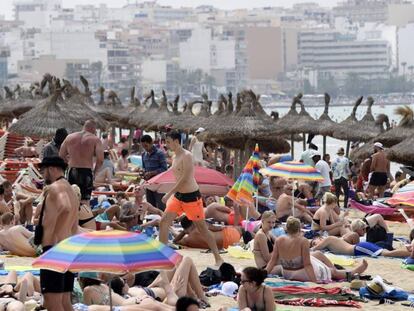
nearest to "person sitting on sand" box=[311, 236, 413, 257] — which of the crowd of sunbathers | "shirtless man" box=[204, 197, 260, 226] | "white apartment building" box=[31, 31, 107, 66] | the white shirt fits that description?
the crowd of sunbathers

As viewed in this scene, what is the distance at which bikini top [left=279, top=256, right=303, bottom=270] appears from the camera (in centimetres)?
924

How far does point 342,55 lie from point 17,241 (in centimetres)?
16927

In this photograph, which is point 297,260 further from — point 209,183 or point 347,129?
point 347,129

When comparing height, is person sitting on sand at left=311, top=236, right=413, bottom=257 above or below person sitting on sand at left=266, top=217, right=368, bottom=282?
below

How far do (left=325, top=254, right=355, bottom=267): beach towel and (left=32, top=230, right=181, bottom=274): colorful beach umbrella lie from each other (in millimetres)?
4031

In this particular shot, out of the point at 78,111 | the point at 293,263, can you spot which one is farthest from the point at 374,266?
the point at 78,111

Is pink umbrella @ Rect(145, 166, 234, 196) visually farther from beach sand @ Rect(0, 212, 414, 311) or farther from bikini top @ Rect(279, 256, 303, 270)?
bikini top @ Rect(279, 256, 303, 270)

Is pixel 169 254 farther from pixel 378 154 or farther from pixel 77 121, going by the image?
pixel 77 121

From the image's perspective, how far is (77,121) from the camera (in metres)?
22.6

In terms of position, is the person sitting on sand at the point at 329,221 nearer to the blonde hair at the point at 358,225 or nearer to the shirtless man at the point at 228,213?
the blonde hair at the point at 358,225

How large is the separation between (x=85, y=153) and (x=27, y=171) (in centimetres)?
→ 573

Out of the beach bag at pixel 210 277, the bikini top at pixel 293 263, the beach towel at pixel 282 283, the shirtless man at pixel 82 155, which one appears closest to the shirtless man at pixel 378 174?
the shirtless man at pixel 82 155

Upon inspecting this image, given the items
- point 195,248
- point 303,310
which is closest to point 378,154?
point 195,248

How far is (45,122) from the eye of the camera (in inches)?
798
